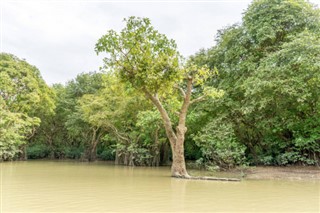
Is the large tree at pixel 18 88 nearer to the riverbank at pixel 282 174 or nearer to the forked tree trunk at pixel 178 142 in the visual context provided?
the forked tree trunk at pixel 178 142

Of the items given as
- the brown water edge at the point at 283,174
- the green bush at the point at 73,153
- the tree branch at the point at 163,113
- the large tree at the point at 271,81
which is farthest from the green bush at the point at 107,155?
the tree branch at the point at 163,113

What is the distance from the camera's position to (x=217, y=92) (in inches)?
505

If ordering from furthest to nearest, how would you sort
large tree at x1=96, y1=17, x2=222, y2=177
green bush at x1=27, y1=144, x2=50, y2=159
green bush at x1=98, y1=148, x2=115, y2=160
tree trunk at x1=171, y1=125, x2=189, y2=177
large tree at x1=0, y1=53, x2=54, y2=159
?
green bush at x1=27, y1=144, x2=50, y2=159, green bush at x1=98, y1=148, x2=115, y2=160, large tree at x1=0, y1=53, x2=54, y2=159, tree trunk at x1=171, y1=125, x2=189, y2=177, large tree at x1=96, y1=17, x2=222, y2=177

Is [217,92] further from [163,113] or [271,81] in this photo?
[163,113]

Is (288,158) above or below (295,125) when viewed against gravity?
below

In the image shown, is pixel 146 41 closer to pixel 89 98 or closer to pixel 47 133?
pixel 89 98

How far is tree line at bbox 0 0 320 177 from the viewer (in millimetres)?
10570

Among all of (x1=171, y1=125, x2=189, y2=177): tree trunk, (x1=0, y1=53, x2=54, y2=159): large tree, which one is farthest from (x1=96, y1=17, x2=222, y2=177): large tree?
(x1=0, y1=53, x2=54, y2=159): large tree

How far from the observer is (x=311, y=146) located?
13.1 m

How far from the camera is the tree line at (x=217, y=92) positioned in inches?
416

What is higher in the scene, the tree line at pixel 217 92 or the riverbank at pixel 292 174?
the tree line at pixel 217 92

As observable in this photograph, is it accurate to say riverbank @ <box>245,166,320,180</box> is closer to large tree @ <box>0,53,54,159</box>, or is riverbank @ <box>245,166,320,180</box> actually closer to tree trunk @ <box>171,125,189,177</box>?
tree trunk @ <box>171,125,189,177</box>

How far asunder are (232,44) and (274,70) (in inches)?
148

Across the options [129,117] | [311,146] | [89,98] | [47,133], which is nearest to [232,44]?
[311,146]
